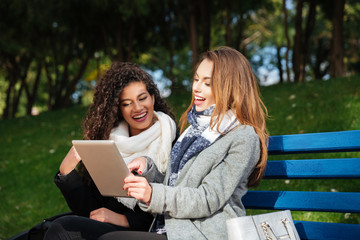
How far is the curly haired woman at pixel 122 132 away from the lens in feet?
9.09

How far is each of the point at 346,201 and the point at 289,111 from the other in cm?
476

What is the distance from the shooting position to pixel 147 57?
21.0m

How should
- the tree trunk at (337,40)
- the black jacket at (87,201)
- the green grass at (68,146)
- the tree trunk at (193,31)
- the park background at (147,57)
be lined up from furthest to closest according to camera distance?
the tree trunk at (193,31) < the tree trunk at (337,40) < the park background at (147,57) < the green grass at (68,146) < the black jacket at (87,201)

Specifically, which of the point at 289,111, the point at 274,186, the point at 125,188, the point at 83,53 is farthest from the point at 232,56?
the point at 83,53

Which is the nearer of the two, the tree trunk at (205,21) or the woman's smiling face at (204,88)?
the woman's smiling face at (204,88)

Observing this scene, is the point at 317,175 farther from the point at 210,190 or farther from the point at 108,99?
the point at 108,99

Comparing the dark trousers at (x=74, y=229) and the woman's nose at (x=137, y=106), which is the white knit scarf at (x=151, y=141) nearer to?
the woman's nose at (x=137, y=106)

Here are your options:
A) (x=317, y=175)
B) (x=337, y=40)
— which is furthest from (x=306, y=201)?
(x=337, y=40)

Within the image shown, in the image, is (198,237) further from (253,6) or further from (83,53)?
(83,53)

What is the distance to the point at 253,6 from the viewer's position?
39.3 feet

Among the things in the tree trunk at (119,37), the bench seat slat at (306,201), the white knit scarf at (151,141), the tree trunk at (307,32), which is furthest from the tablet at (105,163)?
the tree trunk at (119,37)

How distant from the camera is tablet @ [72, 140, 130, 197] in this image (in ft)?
7.09

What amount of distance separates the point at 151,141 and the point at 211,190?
3.11 feet

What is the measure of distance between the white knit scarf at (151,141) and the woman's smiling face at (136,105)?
71 mm
